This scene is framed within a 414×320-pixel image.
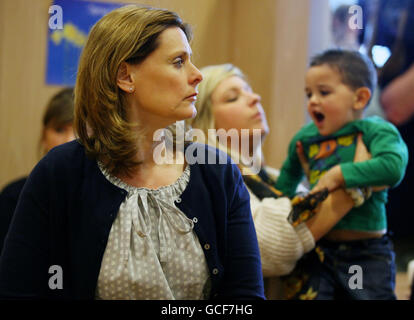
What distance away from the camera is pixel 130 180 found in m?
1.04

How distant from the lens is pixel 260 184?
1.58 metres

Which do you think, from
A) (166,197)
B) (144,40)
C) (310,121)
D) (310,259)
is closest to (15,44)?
(144,40)

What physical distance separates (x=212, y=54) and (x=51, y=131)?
0.55 m

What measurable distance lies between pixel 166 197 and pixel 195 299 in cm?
23

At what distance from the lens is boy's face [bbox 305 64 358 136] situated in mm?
1494

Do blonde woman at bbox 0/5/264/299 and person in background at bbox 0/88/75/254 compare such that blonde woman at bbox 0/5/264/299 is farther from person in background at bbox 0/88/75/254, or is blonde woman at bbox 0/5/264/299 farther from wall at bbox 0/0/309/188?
person in background at bbox 0/88/75/254

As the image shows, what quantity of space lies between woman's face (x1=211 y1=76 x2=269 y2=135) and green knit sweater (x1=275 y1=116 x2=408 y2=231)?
0.17 meters

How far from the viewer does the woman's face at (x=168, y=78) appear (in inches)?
38.9
